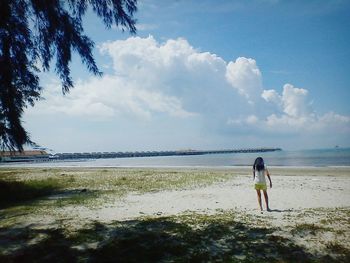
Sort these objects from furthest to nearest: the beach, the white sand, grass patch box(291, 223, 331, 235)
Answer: the white sand, grass patch box(291, 223, 331, 235), the beach

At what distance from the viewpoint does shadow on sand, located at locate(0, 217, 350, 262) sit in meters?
7.03

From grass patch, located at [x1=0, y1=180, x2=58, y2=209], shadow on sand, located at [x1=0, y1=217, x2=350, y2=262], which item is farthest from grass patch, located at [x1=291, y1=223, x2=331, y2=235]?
grass patch, located at [x1=0, y1=180, x2=58, y2=209]

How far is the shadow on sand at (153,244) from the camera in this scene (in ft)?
23.1

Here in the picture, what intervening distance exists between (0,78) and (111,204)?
24.9 ft

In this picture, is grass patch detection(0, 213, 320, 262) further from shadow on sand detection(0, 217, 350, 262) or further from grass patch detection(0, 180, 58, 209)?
grass patch detection(0, 180, 58, 209)

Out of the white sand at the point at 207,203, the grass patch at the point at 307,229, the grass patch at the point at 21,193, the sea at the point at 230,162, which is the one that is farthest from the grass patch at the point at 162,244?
the sea at the point at 230,162

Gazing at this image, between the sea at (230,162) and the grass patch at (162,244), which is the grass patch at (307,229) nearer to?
the grass patch at (162,244)

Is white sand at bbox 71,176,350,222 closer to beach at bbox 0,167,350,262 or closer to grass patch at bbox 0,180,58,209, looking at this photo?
beach at bbox 0,167,350,262

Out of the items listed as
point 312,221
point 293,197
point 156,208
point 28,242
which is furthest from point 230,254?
point 293,197

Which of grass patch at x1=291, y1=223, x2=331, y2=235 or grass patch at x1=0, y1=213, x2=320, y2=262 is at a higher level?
grass patch at x1=291, y1=223, x2=331, y2=235

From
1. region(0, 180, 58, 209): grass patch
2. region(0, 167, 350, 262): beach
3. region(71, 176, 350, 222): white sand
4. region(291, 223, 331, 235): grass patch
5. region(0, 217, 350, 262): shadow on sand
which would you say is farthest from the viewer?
region(0, 180, 58, 209): grass patch

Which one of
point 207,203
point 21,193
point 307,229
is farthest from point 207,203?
point 21,193

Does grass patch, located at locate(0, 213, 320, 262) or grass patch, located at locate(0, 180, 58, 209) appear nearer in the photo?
grass patch, located at locate(0, 213, 320, 262)

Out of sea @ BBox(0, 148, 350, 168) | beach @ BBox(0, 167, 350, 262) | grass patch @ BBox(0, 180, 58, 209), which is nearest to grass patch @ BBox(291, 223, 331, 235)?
beach @ BBox(0, 167, 350, 262)
